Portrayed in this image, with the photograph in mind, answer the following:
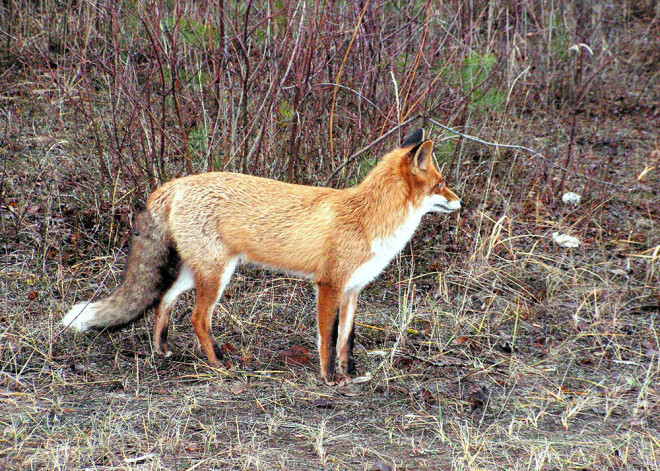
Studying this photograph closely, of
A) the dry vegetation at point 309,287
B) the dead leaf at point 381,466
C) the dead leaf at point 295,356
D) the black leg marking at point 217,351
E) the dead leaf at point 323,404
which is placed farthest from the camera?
the dead leaf at point 295,356

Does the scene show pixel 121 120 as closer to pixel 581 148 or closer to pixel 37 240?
pixel 37 240

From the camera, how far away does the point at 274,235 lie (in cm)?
396

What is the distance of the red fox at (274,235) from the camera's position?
12.8ft

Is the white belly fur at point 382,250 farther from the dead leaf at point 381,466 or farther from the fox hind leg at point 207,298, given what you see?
the dead leaf at point 381,466

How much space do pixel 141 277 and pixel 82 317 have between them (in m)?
0.42

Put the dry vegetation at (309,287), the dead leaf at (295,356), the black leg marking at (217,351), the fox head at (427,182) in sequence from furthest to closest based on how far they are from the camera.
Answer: the dead leaf at (295,356), the black leg marking at (217,351), the fox head at (427,182), the dry vegetation at (309,287)

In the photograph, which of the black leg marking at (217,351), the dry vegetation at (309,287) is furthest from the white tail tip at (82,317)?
the black leg marking at (217,351)

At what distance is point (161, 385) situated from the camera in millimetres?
3816

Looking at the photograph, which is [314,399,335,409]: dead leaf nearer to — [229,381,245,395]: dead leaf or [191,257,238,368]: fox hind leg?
[229,381,245,395]: dead leaf

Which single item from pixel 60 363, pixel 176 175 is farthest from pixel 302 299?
pixel 60 363

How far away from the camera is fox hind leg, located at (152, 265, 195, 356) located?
165 inches

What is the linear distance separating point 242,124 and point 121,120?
1.35 meters

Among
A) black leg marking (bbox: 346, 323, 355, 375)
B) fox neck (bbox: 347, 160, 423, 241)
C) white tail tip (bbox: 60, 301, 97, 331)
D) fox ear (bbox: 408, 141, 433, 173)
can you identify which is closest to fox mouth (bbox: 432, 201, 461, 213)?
fox neck (bbox: 347, 160, 423, 241)

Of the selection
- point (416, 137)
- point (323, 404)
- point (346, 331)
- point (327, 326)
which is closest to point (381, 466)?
point (323, 404)
